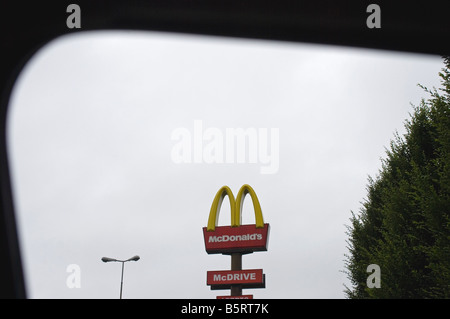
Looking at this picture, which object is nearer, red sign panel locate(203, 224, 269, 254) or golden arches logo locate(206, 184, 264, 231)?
golden arches logo locate(206, 184, 264, 231)

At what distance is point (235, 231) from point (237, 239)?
0.46 m

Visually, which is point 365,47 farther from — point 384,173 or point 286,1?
point 384,173

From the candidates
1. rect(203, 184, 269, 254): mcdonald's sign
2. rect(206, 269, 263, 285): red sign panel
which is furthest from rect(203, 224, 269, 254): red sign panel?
rect(206, 269, 263, 285): red sign panel

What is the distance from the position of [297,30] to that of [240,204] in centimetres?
2365

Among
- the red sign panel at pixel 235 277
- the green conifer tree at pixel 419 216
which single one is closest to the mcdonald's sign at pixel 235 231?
the red sign panel at pixel 235 277

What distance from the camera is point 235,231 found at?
27109 mm

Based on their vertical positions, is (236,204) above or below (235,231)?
above

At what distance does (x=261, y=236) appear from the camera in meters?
26.9

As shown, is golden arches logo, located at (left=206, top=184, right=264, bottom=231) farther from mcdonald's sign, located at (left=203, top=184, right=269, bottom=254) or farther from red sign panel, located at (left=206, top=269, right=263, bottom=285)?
red sign panel, located at (left=206, top=269, right=263, bottom=285)

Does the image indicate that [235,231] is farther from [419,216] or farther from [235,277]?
[419,216]

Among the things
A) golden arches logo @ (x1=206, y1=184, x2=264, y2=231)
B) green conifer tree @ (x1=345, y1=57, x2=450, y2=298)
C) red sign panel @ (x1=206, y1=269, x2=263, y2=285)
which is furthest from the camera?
red sign panel @ (x1=206, y1=269, x2=263, y2=285)

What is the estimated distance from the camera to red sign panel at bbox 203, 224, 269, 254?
2692 cm

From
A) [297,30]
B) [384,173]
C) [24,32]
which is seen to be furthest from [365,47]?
[384,173]

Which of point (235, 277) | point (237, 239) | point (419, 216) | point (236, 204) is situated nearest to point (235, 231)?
point (237, 239)
